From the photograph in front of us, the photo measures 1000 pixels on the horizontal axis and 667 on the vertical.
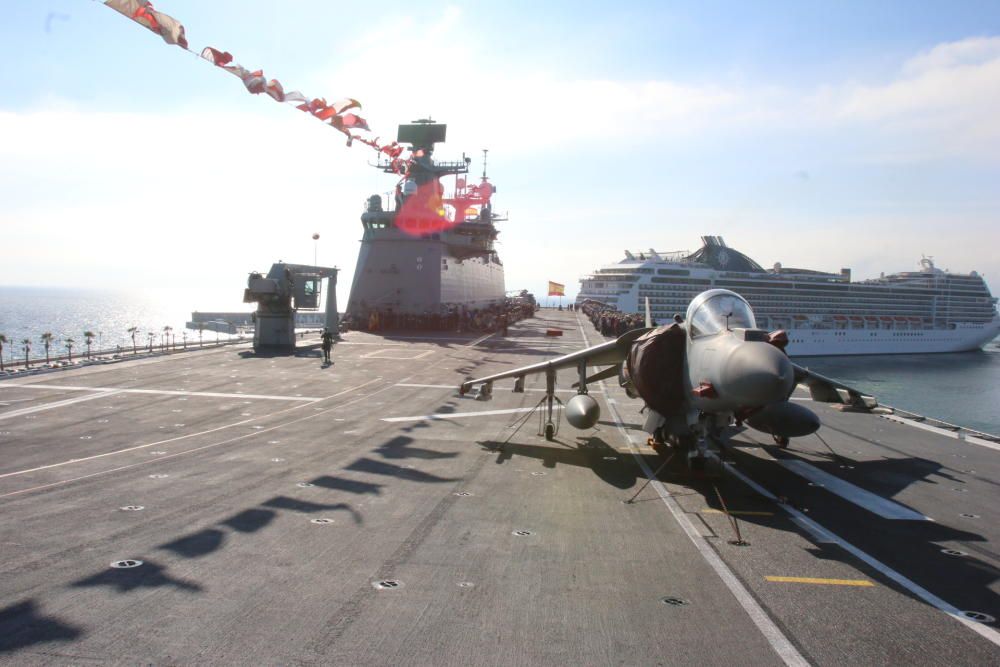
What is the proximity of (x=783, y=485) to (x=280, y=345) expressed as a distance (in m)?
34.8

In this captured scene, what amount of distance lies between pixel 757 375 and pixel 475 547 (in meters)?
5.04

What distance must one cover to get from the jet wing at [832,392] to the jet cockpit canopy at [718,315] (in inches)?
154

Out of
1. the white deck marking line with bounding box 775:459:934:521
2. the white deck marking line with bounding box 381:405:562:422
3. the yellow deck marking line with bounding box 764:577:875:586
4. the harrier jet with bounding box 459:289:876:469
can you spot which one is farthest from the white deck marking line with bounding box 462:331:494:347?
the yellow deck marking line with bounding box 764:577:875:586

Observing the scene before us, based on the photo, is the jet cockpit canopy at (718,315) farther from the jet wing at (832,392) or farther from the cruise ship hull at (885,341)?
the cruise ship hull at (885,341)

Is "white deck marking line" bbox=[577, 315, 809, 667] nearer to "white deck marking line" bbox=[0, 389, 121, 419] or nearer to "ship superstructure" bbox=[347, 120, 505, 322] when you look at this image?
"white deck marking line" bbox=[0, 389, 121, 419]

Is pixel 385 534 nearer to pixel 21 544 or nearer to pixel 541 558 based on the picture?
pixel 541 558

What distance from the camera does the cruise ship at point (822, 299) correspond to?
267ft

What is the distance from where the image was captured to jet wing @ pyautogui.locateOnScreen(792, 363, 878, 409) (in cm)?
1518

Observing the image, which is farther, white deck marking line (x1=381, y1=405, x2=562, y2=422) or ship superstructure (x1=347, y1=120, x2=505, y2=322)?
ship superstructure (x1=347, y1=120, x2=505, y2=322)

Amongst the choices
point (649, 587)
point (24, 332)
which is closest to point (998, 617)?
point (649, 587)

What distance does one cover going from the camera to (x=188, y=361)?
3431cm

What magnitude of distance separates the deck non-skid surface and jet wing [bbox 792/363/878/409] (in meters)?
1.52

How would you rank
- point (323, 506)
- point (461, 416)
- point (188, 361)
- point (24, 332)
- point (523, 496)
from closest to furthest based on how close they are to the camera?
point (323, 506), point (523, 496), point (461, 416), point (188, 361), point (24, 332)

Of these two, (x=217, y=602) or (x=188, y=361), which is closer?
(x=217, y=602)
